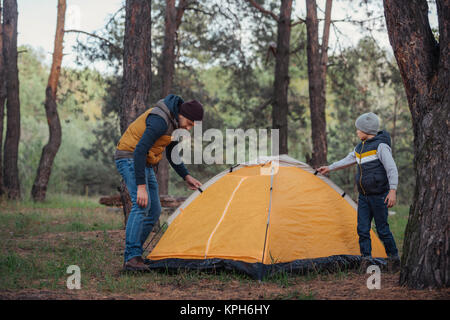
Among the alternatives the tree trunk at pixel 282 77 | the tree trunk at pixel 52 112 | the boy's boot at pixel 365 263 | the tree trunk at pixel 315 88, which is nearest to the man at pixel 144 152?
the boy's boot at pixel 365 263

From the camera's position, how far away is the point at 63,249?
20.5 feet

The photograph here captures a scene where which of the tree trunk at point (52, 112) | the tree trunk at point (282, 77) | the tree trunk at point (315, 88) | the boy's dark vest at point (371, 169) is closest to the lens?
the boy's dark vest at point (371, 169)

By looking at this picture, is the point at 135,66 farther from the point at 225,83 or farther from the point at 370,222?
the point at 225,83

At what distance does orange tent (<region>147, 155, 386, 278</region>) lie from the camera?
15.6ft

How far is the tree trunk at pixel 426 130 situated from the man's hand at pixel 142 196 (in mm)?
2413

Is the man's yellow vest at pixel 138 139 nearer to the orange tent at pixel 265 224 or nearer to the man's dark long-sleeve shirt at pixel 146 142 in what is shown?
the man's dark long-sleeve shirt at pixel 146 142

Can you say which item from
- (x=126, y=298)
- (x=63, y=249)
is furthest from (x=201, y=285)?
(x=63, y=249)

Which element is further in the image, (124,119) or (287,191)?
(124,119)

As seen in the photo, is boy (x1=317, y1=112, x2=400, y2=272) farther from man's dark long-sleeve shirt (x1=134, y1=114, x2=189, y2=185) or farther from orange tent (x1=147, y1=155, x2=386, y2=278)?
man's dark long-sleeve shirt (x1=134, y1=114, x2=189, y2=185)

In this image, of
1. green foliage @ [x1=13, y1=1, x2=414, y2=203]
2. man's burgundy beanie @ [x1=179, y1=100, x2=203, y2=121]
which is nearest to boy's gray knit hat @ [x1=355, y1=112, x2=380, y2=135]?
man's burgundy beanie @ [x1=179, y1=100, x2=203, y2=121]

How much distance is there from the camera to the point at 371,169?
4867mm

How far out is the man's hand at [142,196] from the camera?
4402mm

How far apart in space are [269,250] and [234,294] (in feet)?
2.97
